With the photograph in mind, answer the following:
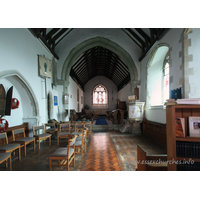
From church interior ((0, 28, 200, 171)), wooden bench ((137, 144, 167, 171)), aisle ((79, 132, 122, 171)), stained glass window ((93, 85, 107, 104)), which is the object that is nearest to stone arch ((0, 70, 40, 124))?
church interior ((0, 28, 200, 171))

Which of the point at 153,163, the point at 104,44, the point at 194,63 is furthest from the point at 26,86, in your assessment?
the point at 104,44

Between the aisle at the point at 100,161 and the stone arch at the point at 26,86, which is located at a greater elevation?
the stone arch at the point at 26,86

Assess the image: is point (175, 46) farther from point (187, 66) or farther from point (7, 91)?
point (7, 91)

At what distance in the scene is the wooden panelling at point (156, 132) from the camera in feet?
13.6

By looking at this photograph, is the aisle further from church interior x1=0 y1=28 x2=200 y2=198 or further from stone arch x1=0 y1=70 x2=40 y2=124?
stone arch x1=0 y1=70 x2=40 y2=124

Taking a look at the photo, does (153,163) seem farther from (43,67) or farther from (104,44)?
(104,44)

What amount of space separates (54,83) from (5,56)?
368 cm

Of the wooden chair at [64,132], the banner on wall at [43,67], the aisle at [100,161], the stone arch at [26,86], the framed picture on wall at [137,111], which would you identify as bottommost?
the aisle at [100,161]

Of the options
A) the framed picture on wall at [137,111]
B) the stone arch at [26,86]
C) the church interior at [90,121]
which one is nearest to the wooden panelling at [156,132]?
the church interior at [90,121]

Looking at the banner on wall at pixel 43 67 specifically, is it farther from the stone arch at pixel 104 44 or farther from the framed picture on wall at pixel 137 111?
the framed picture on wall at pixel 137 111

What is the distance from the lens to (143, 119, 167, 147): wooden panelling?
4.15m

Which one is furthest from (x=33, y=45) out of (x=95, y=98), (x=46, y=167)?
(x=95, y=98)

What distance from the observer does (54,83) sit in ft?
21.9

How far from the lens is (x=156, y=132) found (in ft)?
15.3
